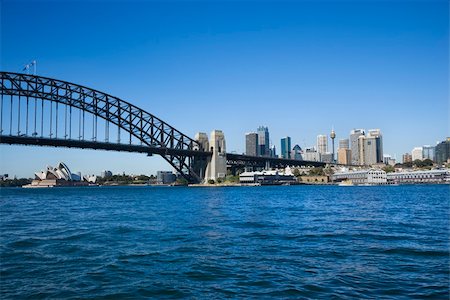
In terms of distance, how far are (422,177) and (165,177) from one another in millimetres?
98175

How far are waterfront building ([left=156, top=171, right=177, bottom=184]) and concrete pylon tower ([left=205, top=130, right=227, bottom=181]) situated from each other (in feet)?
234

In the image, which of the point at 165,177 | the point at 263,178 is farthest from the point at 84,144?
the point at 165,177

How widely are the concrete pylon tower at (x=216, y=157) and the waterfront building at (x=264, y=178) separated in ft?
38.1

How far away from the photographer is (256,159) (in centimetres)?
11850

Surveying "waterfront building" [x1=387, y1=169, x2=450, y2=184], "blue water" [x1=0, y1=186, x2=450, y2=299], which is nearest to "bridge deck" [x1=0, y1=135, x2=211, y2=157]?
"blue water" [x1=0, y1=186, x2=450, y2=299]

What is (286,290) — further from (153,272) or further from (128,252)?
(128,252)

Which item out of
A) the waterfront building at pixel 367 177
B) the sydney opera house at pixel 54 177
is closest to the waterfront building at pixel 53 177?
the sydney opera house at pixel 54 177

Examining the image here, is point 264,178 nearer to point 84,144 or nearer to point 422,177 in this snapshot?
point 422,177

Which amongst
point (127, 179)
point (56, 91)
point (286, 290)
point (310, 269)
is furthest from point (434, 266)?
point (127, 179)

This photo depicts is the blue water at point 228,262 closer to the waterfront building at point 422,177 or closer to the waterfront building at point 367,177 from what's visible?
the waterfront building at point 367,177

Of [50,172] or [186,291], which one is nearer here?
[186,291]

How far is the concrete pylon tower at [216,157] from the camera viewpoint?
93.5m

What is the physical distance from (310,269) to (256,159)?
10986 centimetres

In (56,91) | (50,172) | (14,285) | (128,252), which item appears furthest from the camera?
(50,172)
